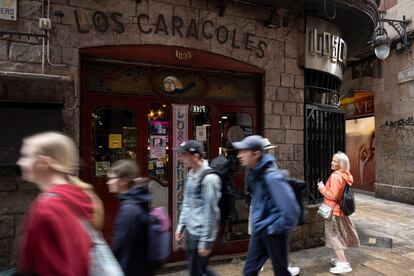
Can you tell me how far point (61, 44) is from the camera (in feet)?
15.7

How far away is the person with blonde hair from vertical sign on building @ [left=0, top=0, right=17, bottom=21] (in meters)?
3.25

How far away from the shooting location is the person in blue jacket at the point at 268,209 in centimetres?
342

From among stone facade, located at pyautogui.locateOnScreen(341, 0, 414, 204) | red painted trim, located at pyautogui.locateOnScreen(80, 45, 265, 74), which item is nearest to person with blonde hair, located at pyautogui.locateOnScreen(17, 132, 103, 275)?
red painted trim, located at pyautogui.locateOnScreen(80, 45, 265, 74)

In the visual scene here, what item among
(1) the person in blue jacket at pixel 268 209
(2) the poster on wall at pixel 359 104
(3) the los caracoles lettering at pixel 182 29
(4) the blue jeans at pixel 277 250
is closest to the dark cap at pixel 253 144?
(1) the person in blue jacket at pixel 268 209

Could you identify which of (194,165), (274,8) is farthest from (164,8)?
(194,165)

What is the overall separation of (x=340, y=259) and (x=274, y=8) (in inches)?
156

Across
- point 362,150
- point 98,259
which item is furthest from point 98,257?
point 362,150

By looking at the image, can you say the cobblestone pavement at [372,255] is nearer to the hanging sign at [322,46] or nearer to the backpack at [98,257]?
the hanging sign at [322,46]

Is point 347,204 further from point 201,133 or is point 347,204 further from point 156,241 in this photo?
point 156,241

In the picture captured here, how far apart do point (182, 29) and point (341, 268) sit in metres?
4.00

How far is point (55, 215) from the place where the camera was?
5.45ft

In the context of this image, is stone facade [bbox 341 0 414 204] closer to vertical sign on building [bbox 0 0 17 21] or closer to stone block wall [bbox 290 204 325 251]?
stone block wall [bbox 290 204 325 251]

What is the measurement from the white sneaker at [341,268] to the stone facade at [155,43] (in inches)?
43.3

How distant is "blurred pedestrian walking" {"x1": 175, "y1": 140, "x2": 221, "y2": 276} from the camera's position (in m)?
3.60
